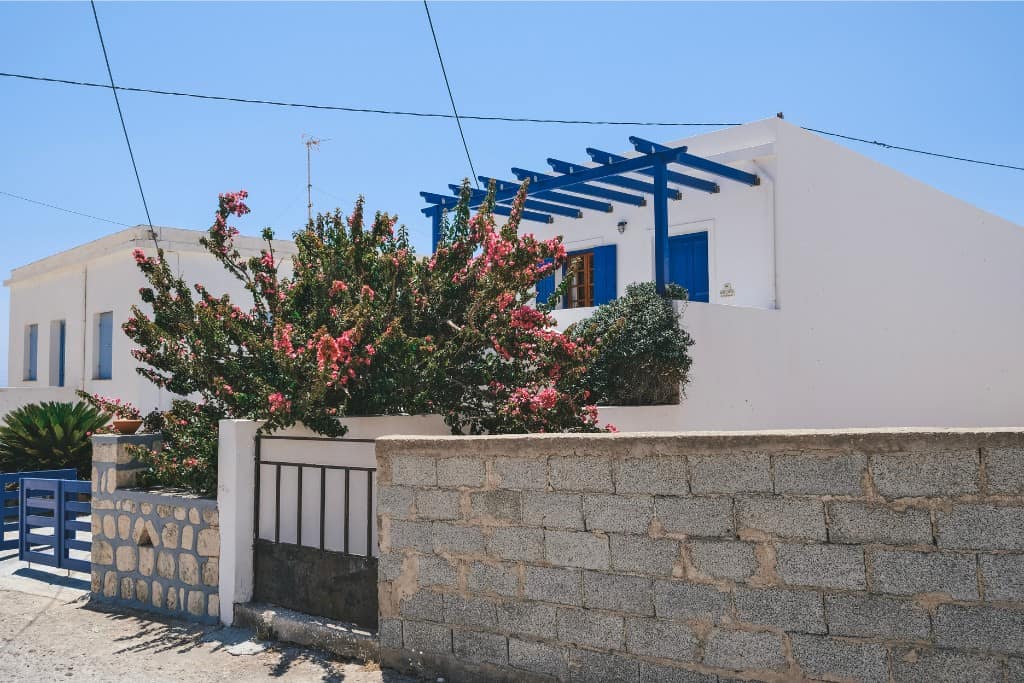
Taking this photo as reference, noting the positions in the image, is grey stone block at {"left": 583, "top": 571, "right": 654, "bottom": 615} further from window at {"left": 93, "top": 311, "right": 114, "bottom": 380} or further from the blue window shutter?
window at {"left": 93, "top": 311, "right": 114, "bottom": 380}

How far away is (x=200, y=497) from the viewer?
281 inches

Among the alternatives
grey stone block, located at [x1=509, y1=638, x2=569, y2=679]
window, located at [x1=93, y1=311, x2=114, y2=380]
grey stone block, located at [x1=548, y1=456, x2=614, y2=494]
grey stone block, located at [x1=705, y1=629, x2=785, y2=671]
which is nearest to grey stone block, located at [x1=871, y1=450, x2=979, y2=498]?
grey stone block, located at [x1=705, y1=629, x2=785, y2=671]

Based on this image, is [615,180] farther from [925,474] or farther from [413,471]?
[925,474]

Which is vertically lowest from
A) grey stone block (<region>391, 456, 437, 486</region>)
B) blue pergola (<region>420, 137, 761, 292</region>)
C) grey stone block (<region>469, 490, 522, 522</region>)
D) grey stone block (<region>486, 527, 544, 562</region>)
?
grey stone block (<region>486, 527, 544, 562</region>)

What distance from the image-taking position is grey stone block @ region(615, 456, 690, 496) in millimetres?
4340

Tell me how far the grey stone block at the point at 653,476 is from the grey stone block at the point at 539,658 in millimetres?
1001

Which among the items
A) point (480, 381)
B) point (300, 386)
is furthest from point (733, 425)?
point (300, 386)

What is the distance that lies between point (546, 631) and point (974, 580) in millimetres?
2187

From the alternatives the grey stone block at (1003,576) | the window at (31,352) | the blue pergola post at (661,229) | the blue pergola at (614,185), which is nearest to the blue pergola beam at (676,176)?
the blue pergola at (614,185)

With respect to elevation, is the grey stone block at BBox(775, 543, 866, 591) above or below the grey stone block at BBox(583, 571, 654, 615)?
above

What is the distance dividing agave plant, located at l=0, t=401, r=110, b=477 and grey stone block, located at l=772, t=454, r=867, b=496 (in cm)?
976

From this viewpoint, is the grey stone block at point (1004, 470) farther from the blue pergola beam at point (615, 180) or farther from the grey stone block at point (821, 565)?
the blue pergola beam at point (615, 180)

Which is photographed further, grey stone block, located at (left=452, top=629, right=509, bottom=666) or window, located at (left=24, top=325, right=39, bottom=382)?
window, located at (left=24, top=325, right=39, bottom=382)

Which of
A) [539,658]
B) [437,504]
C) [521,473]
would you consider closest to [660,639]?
[539,658]
